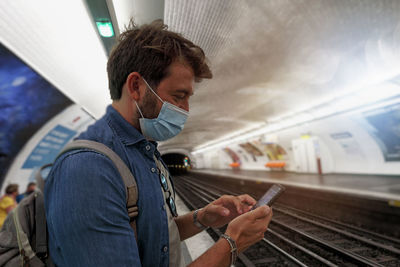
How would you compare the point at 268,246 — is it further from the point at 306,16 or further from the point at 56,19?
the point at 56,19

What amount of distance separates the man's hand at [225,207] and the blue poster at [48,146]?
6.82 meters

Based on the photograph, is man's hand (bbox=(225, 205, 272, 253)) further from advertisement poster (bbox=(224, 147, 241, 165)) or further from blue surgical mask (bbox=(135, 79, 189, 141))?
advertisement poster (bbox=(224, 147, 241, 165))

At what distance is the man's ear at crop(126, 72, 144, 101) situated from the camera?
110 cm

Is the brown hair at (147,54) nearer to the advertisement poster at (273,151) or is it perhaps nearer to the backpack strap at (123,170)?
the backpack strap at (123,170)

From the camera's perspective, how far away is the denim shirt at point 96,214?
0.73 m

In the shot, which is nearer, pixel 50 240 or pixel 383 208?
pixel 50 240

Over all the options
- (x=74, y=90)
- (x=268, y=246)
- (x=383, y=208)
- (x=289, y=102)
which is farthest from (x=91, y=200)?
(x=289, y=102)

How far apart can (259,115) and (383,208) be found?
5.66m

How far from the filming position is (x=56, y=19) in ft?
7.75

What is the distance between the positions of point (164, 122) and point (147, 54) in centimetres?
38

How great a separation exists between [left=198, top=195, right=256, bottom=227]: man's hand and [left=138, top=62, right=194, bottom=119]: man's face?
0.79 meters

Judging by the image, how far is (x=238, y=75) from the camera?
5.31 m

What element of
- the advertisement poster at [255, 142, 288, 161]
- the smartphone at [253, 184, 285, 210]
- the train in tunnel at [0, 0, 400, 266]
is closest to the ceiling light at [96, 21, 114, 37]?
the train in tunnel at [0, 0, 400, 266]

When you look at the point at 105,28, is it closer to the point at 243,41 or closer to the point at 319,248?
the point at 243,41
